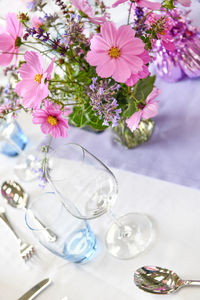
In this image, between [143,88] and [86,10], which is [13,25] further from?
[143,88]

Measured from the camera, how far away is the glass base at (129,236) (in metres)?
0.67

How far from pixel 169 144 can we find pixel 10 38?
1.43 feet

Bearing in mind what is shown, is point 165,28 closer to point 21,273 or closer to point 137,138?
point 137,138

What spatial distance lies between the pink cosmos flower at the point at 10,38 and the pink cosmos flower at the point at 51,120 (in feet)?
0.33

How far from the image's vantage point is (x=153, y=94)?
624mm

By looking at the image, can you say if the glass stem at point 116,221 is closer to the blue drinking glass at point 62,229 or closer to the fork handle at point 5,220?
the blue drinking glass at point 62,229

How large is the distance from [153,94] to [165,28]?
0.12 m

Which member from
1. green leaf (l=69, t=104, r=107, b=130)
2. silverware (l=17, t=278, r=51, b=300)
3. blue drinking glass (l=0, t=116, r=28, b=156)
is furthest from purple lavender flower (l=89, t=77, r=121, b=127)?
blue drinking glass (l=0, t=116, r=28, b=156)

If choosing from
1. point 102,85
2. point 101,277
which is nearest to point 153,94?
point 102,85

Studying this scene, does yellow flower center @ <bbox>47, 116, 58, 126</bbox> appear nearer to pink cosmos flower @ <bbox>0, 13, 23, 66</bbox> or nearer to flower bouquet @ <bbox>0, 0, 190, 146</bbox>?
flower bouquet @ <bbox>0, 0, 190, 146</bbox>

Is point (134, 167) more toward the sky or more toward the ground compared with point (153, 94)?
→ more toward the ground

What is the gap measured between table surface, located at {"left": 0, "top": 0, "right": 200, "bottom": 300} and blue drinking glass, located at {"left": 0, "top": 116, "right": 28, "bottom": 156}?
0.06 meters

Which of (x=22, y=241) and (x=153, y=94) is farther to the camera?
(x=22, y=241)

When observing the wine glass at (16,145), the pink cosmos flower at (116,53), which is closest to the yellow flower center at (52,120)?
the pink cosmos flower at (116,53)
